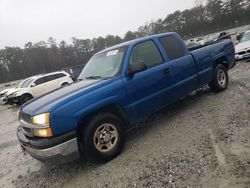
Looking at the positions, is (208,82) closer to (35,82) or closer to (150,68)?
(150,68)

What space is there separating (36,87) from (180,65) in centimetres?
1157

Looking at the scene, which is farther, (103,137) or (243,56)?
(243,56)

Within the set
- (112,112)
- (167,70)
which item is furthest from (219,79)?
(112,112)

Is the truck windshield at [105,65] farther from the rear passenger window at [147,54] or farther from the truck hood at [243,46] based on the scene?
the truck hood at [243,46]

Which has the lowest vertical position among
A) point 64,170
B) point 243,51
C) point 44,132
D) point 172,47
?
point 64,170

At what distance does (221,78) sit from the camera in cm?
683

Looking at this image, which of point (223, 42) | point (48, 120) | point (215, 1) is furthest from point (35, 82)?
point (215, 1)

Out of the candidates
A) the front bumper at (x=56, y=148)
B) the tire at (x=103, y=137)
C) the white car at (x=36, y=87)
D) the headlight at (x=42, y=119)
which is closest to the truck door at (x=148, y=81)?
the tire at (x=103, y=137)

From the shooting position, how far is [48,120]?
3492 mm

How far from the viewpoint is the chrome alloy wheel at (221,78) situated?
22.0ft

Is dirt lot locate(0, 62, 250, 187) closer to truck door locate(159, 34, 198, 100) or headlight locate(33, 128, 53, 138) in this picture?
truck door locate(159, 34, 198, 100)

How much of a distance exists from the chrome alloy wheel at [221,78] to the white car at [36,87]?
1059cm

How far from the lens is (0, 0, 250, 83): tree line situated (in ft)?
221

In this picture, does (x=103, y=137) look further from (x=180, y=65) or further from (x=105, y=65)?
(x=180, y=65)
